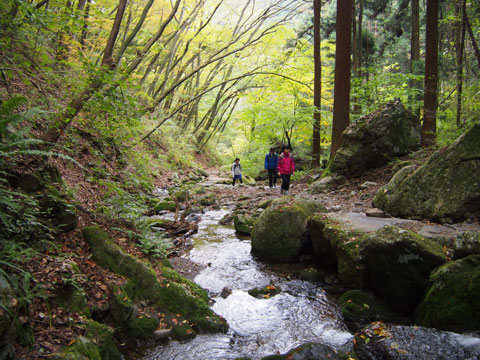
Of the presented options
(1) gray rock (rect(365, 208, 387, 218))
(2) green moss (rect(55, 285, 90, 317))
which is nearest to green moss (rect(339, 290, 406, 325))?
(1) gray rock (rect(365, 208, 387, 218))

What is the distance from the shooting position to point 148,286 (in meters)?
4.12

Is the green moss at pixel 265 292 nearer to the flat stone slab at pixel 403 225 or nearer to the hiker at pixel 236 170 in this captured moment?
the flat stone slab at pixel 403 225

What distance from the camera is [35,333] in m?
2.63

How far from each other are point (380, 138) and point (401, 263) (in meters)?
6.67

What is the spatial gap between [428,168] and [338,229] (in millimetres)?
2293

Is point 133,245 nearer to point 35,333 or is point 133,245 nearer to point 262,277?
point 35,333

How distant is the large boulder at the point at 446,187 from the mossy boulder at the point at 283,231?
1950 millimetres

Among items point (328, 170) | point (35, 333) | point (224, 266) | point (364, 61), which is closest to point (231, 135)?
point (364, 61)

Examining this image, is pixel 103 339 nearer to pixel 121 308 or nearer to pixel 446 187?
pixel 121 308

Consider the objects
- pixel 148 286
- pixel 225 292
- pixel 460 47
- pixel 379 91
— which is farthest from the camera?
pixel 379 91

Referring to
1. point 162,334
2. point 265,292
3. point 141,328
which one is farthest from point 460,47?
point 141,328

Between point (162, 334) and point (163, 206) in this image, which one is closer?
point (162, 334)

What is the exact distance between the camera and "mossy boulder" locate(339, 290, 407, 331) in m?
4.26

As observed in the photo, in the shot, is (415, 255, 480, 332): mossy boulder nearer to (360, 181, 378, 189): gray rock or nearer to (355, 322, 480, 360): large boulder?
(355, 322, 480, 360): large boulder
